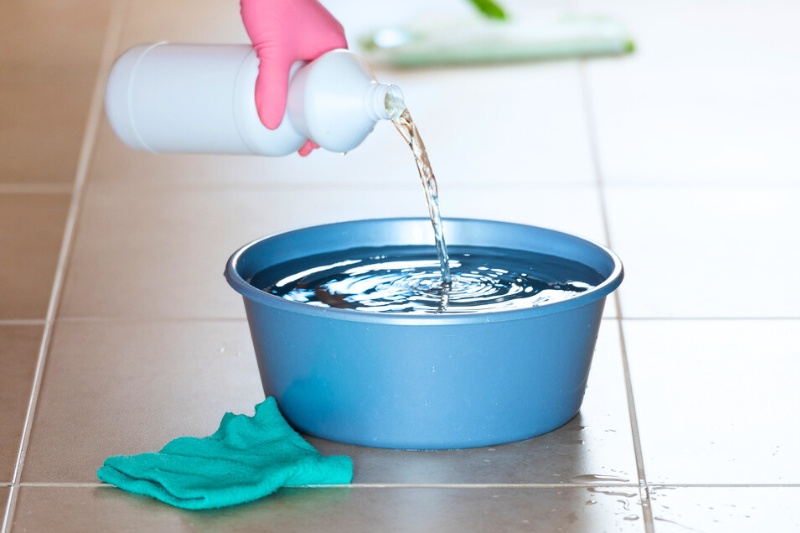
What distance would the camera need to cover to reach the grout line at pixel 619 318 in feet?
4.38

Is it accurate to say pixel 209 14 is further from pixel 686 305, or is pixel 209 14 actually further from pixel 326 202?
pixel 686 305

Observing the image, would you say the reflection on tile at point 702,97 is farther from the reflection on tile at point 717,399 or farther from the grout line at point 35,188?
the grout line at point 35,188

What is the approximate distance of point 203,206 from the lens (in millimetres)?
2473

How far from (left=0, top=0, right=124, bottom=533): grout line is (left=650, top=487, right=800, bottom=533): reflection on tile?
2.13 feet

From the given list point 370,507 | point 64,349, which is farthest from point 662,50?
point 370,507

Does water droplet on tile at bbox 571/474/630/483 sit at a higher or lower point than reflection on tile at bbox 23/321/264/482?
lower

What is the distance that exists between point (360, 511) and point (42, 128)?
1898 millimetres

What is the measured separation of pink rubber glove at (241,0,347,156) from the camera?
1.37 m

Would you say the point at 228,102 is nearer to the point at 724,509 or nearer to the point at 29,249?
the point at 724,509

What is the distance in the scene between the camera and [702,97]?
3.23 m

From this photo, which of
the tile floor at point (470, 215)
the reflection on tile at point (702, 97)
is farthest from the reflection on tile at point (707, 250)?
the reflection on tile at point (702, 97)

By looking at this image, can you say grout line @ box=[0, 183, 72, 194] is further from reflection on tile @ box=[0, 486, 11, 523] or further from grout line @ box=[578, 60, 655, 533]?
reflection on tile @ box=[0, 486, 11, 523]

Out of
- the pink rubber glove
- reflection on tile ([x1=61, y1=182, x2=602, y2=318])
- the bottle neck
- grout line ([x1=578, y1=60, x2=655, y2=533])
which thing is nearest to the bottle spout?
the bottle neck

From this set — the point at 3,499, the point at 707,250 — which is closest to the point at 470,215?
the point at 707,250
